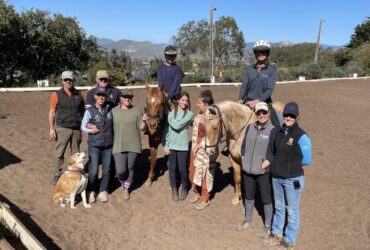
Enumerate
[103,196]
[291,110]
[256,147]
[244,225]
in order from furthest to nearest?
[103,196], [244,225], [256,147], [291,110]

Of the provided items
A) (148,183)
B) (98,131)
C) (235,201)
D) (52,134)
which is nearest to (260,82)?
(235,201)

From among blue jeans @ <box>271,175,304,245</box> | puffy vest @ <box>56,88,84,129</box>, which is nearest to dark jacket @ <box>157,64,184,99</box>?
puffy vest @ <box>56,88,84,129</box>

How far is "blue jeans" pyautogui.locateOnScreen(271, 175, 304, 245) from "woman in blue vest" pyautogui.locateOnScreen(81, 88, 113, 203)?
2525mm

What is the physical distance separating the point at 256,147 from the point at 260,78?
1.50 meters

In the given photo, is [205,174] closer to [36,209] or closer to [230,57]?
[36,209]

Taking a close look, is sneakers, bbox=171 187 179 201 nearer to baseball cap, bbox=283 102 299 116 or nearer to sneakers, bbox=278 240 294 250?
sneakers, bbox=278 240 294 250

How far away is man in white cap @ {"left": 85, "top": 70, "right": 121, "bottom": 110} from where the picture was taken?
5.62 meters

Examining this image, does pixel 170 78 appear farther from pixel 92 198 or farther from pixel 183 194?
pixel 92 198

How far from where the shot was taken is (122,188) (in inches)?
254

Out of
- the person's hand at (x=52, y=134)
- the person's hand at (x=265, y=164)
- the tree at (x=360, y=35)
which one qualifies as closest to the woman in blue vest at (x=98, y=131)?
the person's hand at (x=52, y=134)

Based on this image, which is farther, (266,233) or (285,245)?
(266,233)

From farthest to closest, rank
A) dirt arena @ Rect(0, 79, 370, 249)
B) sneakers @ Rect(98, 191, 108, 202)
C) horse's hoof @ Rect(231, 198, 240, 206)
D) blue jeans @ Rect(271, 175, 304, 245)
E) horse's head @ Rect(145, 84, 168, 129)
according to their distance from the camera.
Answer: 1. horse's hoof @ Rect(231, 198, 240, 206)
2. sneakers @ Rect(98, 191, 108, 202)
3. horse's head @ Rect(145, 84, 168, 129)
4. dirt arena @ Rect(0, 79, 370, 249)
5. blue jeans @ Rect(271, 175, 304, 245)

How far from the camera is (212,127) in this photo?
183 inches

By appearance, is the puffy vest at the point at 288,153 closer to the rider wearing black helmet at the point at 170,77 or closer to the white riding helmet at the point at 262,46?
the white riding helmet at the point at 262,46
